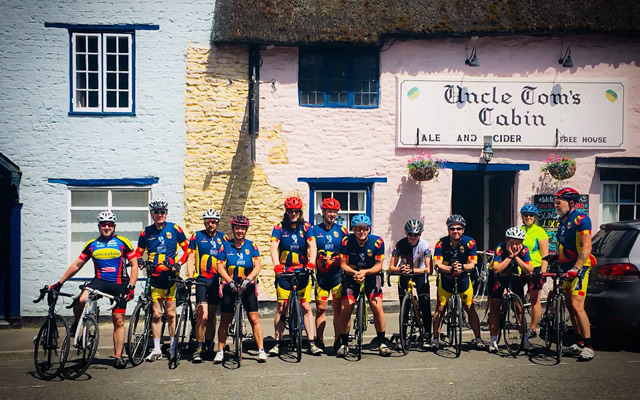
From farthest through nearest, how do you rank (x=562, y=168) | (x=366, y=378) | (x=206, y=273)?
1. (x=562, y=168)
2. (x=206, y=273)
3. (x=366, y=378)

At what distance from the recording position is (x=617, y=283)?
865 centimetres

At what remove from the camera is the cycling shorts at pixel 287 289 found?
29.6 feet

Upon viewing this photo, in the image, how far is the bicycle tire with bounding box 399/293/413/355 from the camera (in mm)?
8906

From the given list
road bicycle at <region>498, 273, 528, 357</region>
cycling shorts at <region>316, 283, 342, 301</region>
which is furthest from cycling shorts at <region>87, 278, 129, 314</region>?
road bicycle at <region>498, 273, 528, 357</region>

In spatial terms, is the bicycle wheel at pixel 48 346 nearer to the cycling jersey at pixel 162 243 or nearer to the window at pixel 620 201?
the cycling jersey at pixel 162 243

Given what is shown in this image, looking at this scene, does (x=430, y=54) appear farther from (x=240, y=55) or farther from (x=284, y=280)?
(x=284, y=280)

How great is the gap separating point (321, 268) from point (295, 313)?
2.64ft

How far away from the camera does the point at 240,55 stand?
12.4 metres

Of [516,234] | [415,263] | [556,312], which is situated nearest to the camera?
[556,312]

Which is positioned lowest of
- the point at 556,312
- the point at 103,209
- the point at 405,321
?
the point at 405,321

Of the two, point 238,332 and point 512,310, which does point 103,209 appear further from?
point 512,310

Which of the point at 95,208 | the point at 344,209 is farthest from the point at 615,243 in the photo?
the point at 95,208

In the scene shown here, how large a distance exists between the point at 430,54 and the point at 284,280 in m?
6.03

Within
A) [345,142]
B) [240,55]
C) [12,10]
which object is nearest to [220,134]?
[240,55]
